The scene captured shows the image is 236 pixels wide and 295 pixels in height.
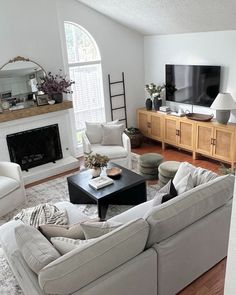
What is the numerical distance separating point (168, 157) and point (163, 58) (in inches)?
80.8

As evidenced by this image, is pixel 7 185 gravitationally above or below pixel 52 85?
below

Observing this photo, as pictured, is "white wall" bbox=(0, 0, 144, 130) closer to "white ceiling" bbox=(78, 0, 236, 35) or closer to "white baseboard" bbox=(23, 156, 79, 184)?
"white ceiling" bbox=(78, 0, 236, 35)

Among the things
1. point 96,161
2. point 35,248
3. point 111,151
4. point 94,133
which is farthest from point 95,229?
point 94,133

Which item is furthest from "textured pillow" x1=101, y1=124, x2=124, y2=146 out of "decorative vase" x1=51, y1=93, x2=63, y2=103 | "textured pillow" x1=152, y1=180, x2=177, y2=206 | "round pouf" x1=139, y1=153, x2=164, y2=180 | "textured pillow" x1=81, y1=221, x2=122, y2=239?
"textured pillow" x1=81, y1=221, x2=122, y2=239

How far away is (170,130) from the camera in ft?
19.2

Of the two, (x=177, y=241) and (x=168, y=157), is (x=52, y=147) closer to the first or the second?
(x=168, y=157)

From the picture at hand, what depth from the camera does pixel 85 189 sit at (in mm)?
3715

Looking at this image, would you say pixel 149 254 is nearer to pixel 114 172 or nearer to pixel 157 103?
pixel 114 172

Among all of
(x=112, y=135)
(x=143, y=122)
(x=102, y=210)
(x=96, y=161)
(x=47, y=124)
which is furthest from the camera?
(x=143, y=122)

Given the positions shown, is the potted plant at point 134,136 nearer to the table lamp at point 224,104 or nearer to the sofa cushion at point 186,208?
the table lamp at point 224,104

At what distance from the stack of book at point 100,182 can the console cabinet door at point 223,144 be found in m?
2.15

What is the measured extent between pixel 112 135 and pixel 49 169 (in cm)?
123

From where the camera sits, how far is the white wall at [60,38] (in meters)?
4.69

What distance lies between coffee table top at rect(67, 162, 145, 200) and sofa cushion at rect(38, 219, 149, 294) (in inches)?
55.6
